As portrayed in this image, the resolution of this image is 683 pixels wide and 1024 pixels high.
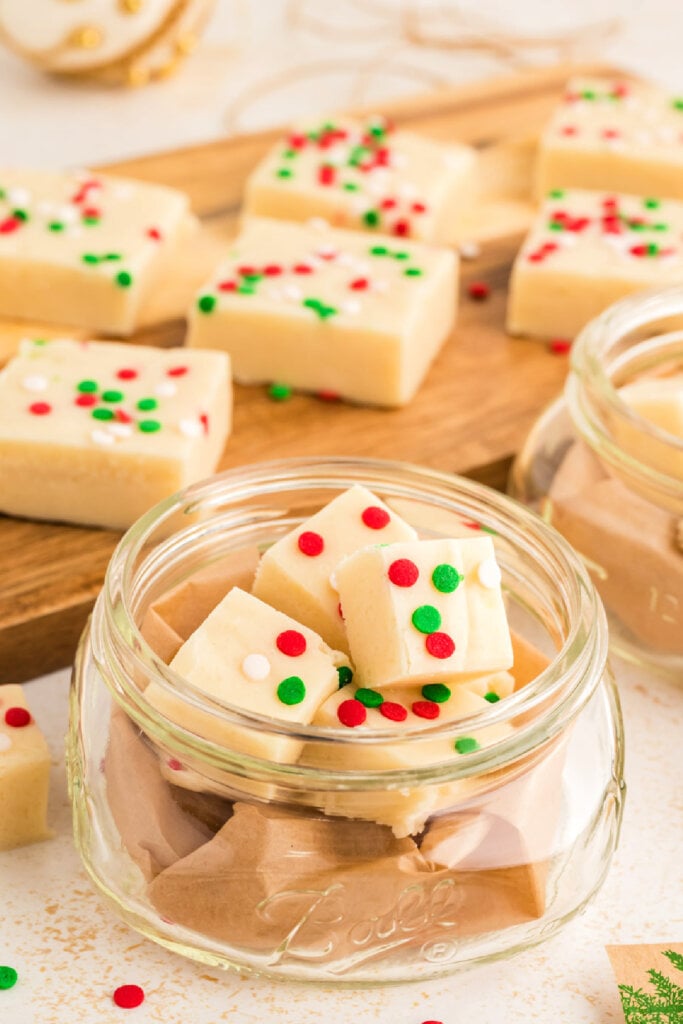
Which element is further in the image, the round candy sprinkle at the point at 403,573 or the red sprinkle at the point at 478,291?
the red sprinkle at the point at 478,291

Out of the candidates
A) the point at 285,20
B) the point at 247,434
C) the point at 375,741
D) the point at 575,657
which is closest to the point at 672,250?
the point at 247,434

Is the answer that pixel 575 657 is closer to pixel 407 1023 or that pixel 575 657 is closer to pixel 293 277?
pixel 407 1023

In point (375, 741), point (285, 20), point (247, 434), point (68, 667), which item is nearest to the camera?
point (375, 741)

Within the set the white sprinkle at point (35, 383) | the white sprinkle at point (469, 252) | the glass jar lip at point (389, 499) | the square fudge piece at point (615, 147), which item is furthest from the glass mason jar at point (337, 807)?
the square fudge piece at point (615, 147)

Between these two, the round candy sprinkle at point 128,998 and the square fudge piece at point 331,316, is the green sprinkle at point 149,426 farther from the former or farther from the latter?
the round candy sprinkle at point 128,998

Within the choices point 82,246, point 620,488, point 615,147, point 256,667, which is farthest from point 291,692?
point 615,147

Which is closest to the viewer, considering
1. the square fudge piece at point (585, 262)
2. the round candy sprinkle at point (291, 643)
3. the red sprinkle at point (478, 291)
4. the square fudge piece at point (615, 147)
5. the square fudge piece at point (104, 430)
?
the round candy sprinkle at point (291, 643)
